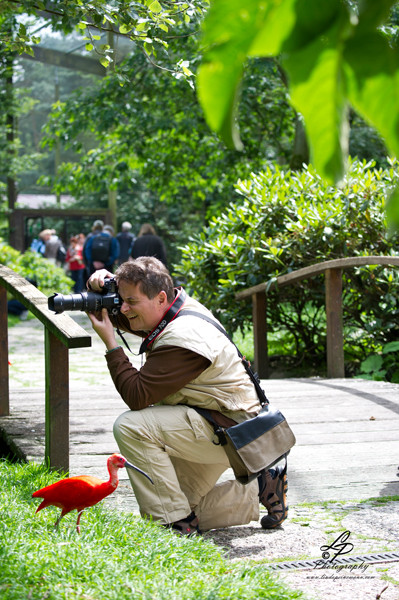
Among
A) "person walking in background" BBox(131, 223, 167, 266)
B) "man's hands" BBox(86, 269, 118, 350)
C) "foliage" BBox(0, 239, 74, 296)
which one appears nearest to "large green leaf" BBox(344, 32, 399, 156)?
"man's hands" BBox(86, 269, 118, 350)

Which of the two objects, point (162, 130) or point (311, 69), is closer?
point (311, 69)

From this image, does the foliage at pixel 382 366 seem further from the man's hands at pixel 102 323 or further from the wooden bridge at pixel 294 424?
the man's hands at pixel 102 323

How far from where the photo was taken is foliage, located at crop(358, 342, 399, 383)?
7.38 metres

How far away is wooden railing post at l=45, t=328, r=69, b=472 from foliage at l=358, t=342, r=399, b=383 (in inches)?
163

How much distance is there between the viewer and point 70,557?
8.34 ft

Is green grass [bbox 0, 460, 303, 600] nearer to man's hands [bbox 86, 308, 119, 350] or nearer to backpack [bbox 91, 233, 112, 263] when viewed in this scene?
man's hands [bbox 86, 308, 119, 350]

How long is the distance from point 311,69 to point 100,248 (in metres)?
14.7

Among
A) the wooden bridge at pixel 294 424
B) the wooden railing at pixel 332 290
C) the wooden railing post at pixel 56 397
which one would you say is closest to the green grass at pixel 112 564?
the wooden railing post at pixel 56 397

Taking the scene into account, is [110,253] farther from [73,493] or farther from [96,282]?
[73,493]

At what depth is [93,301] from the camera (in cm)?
357

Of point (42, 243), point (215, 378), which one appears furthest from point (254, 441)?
point (42, 243)

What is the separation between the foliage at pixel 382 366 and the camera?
7.38 metres

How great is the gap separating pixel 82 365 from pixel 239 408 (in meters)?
5.56

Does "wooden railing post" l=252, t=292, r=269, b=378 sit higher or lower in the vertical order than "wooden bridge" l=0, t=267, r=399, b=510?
higher
